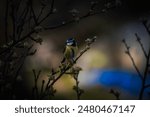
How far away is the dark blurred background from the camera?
179 cm

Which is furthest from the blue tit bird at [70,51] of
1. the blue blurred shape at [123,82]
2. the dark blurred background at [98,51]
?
the blue blurred shape at [123,82]

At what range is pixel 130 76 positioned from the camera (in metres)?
2.49

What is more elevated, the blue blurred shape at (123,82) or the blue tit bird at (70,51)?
the blue tit bird at (70,51)

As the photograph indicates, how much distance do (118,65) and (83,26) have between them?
416mm

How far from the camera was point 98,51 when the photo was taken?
117 inches

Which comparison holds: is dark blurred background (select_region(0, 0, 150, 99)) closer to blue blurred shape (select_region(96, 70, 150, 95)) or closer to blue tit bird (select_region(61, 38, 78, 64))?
blue blurred shape (select_region(96, 70, 150, 95))

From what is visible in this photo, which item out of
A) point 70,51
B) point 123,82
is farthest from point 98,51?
point 70,51

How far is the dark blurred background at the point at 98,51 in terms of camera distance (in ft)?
5.88

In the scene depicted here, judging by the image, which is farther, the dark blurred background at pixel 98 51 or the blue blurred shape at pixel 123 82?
the blue blurred shape at pixel 123 82

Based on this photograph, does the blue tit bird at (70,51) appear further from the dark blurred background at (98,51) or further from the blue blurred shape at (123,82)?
the blue blurred shape at (123,82)

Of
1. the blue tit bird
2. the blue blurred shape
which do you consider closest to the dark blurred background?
the blue blurred shape

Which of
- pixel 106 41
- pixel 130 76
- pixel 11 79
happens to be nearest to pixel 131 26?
pixel 106 41

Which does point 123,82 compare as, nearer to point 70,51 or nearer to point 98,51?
point 98,51

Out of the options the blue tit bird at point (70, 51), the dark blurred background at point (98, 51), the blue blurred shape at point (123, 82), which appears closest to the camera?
the blue tit bird at point (70, 51)
